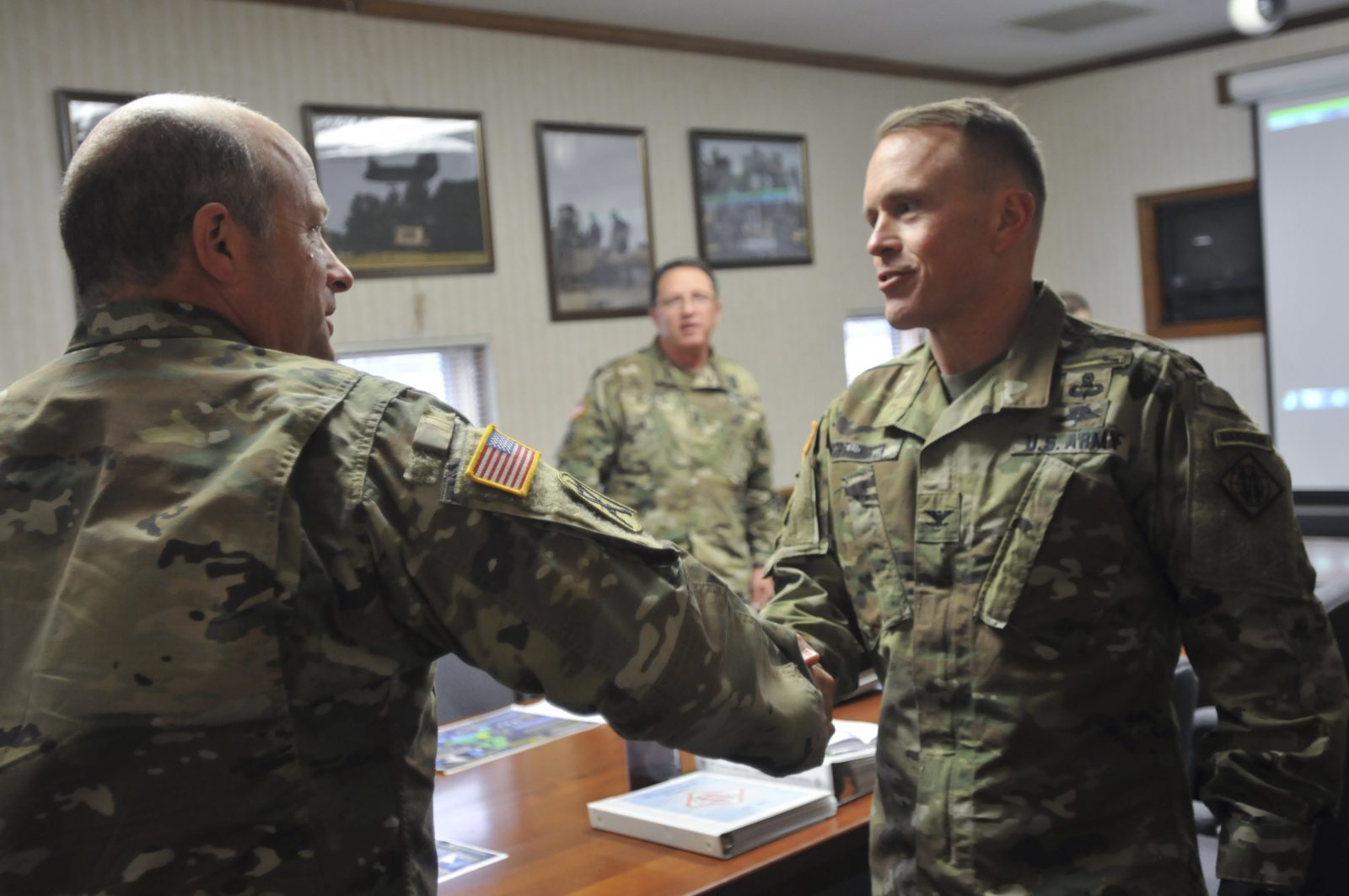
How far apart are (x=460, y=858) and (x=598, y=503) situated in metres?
0.91

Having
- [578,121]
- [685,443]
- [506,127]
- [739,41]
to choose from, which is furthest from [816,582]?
[739,41]

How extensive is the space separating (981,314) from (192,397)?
113 cm

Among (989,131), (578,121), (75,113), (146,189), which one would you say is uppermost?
(578,121)

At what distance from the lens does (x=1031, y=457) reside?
167 cm

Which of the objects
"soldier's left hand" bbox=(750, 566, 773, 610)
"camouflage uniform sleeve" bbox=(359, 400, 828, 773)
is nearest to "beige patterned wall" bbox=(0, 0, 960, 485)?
A: "soldier's left hand" bbox=(750, 566, 773, 610)

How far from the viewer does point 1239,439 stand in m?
1.54

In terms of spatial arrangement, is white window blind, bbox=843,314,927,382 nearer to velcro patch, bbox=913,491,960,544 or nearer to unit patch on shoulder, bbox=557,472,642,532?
velcro patch, bbox=913,491,960,544

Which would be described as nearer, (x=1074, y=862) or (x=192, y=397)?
(x=192, y=397)

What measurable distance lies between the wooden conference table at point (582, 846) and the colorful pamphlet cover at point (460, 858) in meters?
0.02

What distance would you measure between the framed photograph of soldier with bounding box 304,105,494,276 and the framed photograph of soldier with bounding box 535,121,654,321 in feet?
1.22

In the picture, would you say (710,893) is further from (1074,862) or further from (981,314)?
(981,314)

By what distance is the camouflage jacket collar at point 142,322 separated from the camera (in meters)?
1.12

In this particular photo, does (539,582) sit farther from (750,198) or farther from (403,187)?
(750,198)

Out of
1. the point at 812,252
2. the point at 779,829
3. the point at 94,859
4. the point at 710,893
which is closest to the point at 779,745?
the point at 710,893
